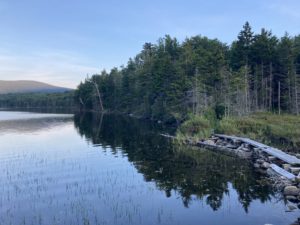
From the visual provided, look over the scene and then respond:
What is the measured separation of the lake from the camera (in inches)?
582

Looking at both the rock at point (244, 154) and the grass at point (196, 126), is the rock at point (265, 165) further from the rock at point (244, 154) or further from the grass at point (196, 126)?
the grass at point (196, 126)

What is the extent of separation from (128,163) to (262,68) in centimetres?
3760

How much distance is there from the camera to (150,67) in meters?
81.8

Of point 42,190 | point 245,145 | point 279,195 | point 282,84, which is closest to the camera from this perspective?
point 279,195

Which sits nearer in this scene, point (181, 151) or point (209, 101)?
point (181, 151)

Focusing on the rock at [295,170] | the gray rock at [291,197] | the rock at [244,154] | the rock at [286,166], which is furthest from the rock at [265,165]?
the gray rock at [291,197]

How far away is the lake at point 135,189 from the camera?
48.5 feet

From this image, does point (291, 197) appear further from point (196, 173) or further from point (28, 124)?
point (28, 124)

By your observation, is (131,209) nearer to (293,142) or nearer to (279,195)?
(279,195)

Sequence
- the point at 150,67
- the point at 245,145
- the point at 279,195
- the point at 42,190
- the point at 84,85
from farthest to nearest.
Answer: the point at 84,85 → the point at 150,67 → the point at 245,145 → the point at 42,190 → the point at 279,195

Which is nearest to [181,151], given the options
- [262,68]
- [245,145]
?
[245,145]

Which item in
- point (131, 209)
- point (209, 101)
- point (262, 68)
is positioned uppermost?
point (262, 68)

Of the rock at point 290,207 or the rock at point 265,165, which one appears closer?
the rock at point 290,207

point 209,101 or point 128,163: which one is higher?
point 209,101
